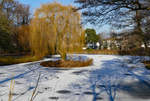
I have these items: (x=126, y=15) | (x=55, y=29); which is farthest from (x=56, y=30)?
(x=126, y=15)

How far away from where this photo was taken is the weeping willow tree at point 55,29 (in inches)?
347

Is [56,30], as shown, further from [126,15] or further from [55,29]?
[126,15]

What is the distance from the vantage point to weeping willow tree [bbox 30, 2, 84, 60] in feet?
28.9

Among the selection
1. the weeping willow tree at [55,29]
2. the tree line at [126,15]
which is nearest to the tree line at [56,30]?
the weeping willow tree at [55,29]

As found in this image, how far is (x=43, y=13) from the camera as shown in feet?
29.5

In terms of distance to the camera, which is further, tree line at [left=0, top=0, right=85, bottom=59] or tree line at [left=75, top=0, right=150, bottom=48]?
tree line at [left=0, top=0, right=85, bottom=59]

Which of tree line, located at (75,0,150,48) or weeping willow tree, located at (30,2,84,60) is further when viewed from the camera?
weeping willow tree, located at (30,2,84,60)

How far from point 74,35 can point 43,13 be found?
3.00m

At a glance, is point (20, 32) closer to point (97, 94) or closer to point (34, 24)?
point (34, 24)

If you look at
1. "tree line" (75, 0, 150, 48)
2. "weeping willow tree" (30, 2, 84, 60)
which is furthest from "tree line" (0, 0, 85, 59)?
"tree line" (75, 0, 150, 48)

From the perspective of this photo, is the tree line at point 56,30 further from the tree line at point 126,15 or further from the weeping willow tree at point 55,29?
the tree line at point 126,15

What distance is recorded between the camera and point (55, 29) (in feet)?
28.9

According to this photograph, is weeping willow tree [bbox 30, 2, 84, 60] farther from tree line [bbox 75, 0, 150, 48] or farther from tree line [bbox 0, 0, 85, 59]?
tree line [bbox 75, 0, 150, 48]

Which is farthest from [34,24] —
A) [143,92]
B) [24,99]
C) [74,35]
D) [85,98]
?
[143,92]
